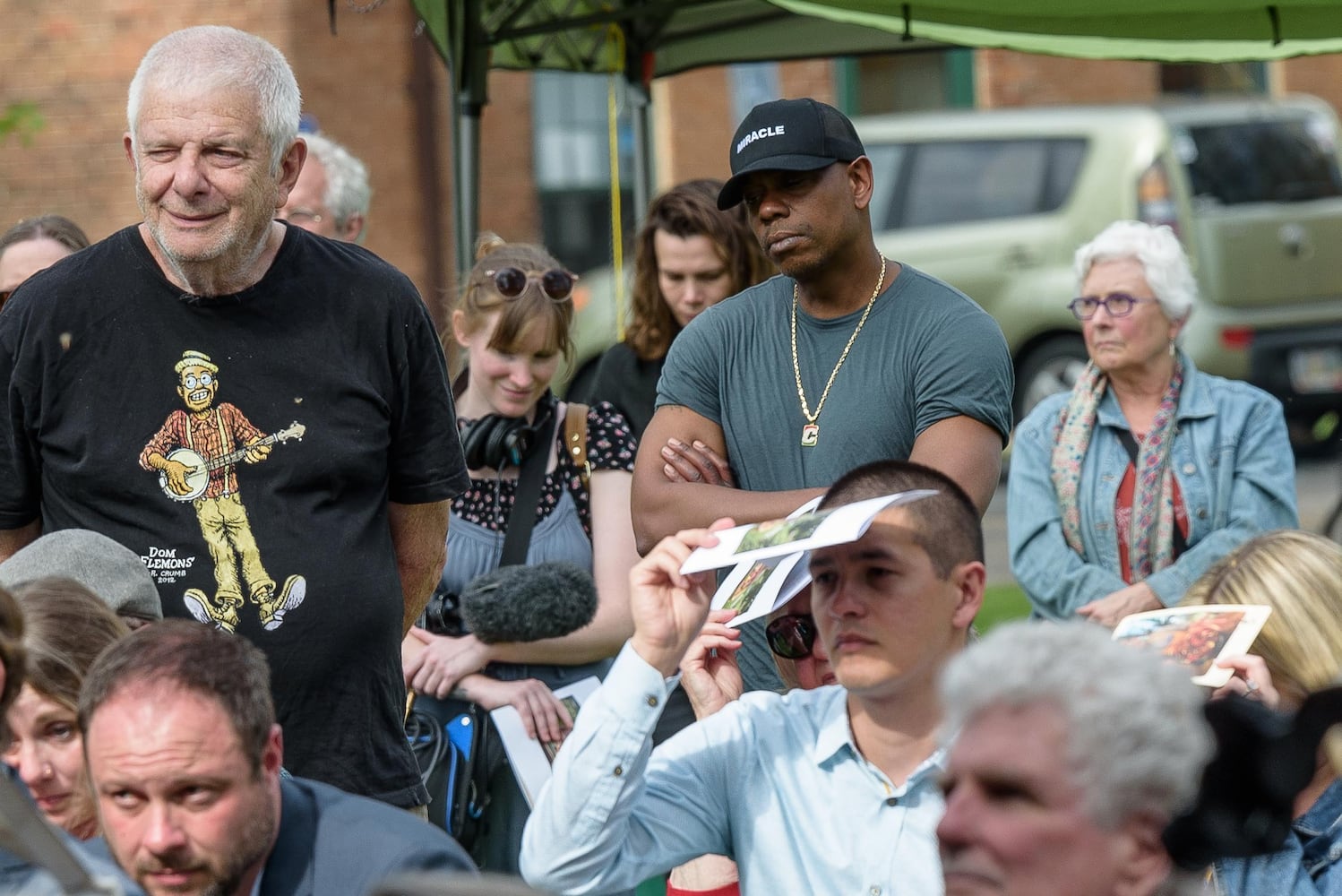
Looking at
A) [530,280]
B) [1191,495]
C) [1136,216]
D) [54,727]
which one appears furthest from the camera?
[1136,216]

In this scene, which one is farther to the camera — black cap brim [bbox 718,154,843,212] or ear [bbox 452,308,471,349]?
ear [bbox 452,308,471,349]

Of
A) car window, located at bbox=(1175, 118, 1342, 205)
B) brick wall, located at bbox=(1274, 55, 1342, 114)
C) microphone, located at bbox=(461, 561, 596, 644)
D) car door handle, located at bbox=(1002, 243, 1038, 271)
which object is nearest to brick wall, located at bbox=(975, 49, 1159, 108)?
brick wall, located at bbox=(1274, 55, 1342, 114)

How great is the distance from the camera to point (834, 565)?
284 centimetres

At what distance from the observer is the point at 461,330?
5.01 m

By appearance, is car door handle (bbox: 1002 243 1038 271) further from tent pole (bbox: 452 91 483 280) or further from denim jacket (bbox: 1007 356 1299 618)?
denim jacket (bbox: 1007 356 1299 618)

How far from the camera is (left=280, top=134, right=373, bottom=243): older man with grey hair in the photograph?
5504 mm

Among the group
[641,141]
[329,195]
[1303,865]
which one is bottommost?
[1303,865]

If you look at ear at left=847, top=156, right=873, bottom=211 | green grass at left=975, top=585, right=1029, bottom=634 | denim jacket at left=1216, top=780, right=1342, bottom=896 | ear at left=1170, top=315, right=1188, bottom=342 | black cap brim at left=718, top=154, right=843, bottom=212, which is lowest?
green grass at left=975, top=585, right=1029, bottom=634

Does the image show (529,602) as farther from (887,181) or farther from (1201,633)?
(887,181)

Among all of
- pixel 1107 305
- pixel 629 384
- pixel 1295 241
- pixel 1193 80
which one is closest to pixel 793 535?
pixel 629 384

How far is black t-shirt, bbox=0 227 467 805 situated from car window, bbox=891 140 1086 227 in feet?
30.6

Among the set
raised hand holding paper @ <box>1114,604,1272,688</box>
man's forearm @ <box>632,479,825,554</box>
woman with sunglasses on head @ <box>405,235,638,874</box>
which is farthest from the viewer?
woman with sunglasses on head @ <box>405,235,638,874</box>

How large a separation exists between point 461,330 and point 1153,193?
26.7 ft

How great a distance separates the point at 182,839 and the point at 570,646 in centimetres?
224
